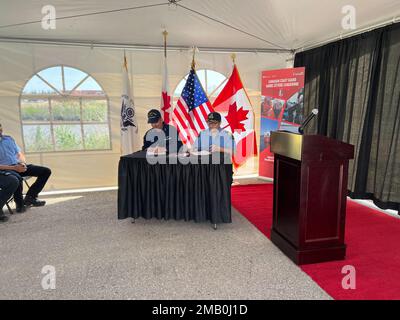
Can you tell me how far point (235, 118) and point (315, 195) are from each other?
3.02 metres

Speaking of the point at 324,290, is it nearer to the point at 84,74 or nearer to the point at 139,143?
the point at 139,143

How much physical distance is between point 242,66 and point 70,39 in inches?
111

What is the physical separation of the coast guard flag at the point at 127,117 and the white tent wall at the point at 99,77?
0.61 ft

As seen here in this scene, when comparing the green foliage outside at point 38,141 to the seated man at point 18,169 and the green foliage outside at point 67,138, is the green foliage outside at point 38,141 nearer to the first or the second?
the green foliage outside at point 67,138

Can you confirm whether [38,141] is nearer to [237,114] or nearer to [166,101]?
[166,101]

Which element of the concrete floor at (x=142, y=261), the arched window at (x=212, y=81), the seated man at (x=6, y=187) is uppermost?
the arched window at (x=212, y=81)

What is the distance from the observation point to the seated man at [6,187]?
134 inches

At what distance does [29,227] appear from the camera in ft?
10.4

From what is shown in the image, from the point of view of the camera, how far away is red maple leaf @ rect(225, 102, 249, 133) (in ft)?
16.5

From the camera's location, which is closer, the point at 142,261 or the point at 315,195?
the point at 315,195

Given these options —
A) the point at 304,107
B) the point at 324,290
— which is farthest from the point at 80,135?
the point at 324,290

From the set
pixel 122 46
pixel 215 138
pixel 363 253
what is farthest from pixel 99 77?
pixel 363 253

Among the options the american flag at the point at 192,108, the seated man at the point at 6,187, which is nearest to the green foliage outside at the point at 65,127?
the seated man at the point at 6,187

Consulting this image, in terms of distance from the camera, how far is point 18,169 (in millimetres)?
3668
